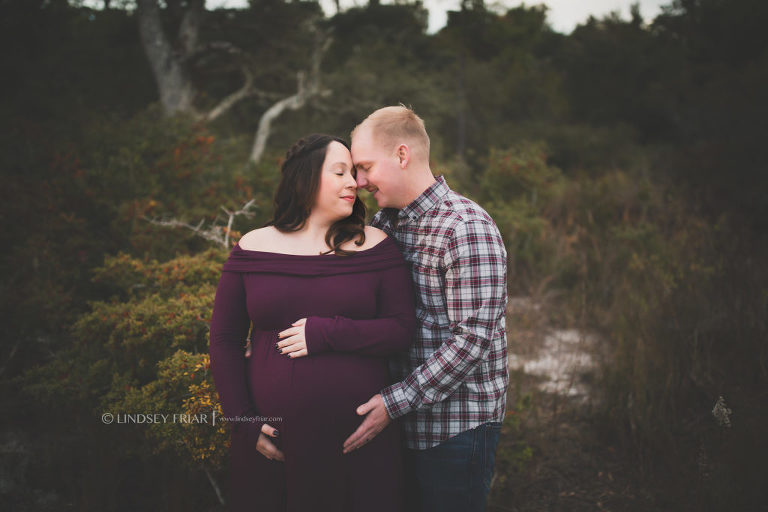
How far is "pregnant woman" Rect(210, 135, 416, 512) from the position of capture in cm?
174

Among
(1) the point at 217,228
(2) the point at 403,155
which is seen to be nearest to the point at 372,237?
(2) the point at 403,155

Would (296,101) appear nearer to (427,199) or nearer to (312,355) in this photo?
(427,199)

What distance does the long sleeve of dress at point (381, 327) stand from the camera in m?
1.70

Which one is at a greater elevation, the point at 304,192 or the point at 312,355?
the point at 304,192

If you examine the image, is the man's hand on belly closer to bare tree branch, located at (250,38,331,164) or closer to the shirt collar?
the shirt collar

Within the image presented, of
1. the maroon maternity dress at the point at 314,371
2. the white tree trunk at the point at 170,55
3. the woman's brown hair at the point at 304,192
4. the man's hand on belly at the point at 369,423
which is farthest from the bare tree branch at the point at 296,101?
the man's hand on belly at the point at 369,423

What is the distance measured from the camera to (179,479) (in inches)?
113

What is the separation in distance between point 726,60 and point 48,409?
1736 cm

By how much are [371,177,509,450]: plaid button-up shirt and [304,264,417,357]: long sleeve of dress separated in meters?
0.11

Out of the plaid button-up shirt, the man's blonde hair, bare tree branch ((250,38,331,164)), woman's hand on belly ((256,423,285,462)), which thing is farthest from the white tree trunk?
woman's hand on belly ((256,423,285,462))

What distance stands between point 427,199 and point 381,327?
0.58 metres

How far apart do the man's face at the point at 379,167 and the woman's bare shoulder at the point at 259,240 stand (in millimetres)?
420

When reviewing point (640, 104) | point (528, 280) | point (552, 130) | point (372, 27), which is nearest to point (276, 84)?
point (372, 27)

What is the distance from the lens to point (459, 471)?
74.4 inches
